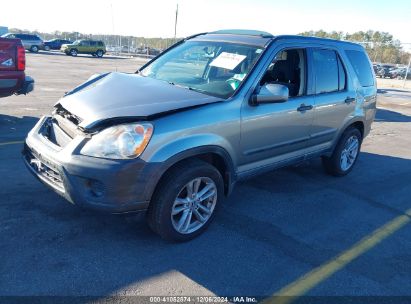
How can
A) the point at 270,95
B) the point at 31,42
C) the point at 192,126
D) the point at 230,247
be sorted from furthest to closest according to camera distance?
the point at 31,42 < the point at 270,95 < the point at 230,247 < the point at 192,126

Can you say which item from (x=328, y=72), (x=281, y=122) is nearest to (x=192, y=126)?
(x=281, y=122)

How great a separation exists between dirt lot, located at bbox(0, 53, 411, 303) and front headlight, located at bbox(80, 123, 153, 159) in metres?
0.61

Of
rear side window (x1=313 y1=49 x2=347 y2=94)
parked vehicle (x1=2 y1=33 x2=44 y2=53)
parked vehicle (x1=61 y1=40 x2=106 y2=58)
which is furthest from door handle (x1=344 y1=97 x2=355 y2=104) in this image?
parked vehicle (x1=2 y1=33 x2=44 y2=53)

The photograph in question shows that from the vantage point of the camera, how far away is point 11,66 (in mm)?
6574

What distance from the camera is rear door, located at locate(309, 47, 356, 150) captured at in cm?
468

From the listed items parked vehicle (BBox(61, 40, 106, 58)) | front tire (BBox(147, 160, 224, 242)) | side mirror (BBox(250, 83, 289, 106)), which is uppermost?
side mirror (BBox(250, 83, 289, 106))

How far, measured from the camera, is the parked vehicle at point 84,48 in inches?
1585

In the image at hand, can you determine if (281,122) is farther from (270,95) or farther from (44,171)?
(44,171)

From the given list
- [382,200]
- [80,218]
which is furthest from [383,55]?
[80,218]

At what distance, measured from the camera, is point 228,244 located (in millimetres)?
3541

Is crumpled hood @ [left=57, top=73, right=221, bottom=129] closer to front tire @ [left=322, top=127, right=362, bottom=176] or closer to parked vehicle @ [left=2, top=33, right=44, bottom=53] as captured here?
front tire @ [left=322, top=127, right=362, bottom=176]

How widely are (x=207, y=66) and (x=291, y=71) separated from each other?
3.72 ft

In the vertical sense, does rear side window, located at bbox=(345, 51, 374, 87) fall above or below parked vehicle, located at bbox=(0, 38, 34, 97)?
above

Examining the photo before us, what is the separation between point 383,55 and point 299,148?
42927 millimetres
